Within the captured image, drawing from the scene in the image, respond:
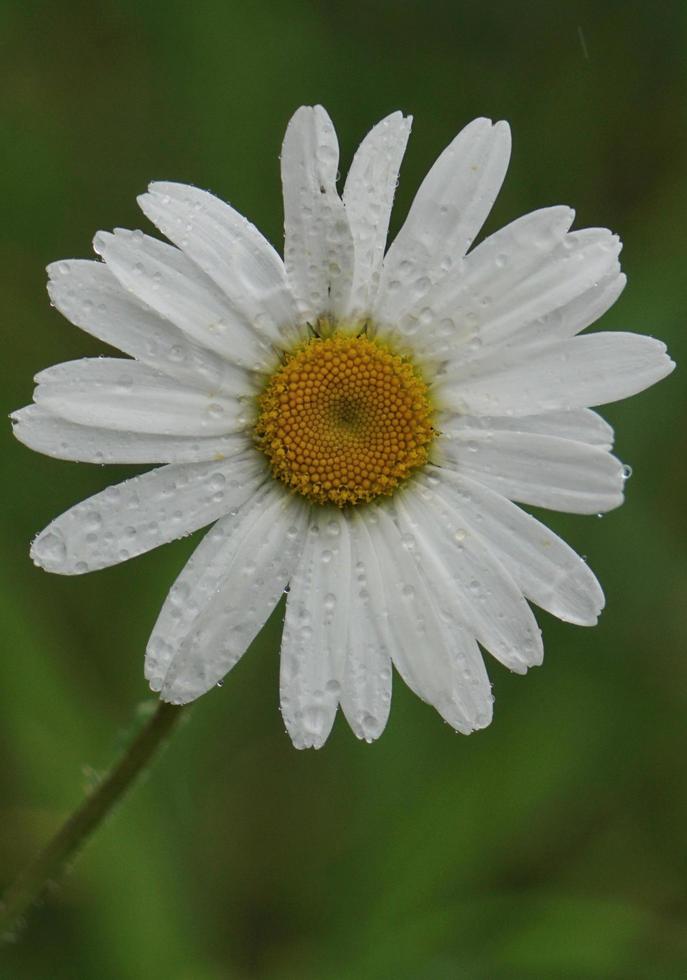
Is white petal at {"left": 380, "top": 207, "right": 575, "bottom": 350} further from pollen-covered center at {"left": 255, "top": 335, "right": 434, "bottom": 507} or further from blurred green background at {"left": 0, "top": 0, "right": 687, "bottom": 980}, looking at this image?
blurred green background at {"left": 0, "top": 0, "right": 687, "bottom": 980}

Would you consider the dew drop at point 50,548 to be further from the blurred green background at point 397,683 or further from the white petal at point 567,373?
the blurred green background at point 397,683

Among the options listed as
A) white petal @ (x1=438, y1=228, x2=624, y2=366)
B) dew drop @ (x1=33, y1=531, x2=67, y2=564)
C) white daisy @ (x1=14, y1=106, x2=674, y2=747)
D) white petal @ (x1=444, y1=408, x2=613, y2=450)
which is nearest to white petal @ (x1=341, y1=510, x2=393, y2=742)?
white daisy @ (x1=14, y1=106, x2=674, y2=747)

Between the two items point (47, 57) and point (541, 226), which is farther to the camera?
point (47, 57)

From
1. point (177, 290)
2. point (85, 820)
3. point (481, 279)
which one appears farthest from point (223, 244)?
point (85, 820)

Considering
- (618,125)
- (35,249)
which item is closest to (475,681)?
(35,249)

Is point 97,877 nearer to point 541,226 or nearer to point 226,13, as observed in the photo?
point 541,226

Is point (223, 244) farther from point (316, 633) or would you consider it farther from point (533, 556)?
point (533, 556)

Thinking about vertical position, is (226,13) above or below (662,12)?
below
